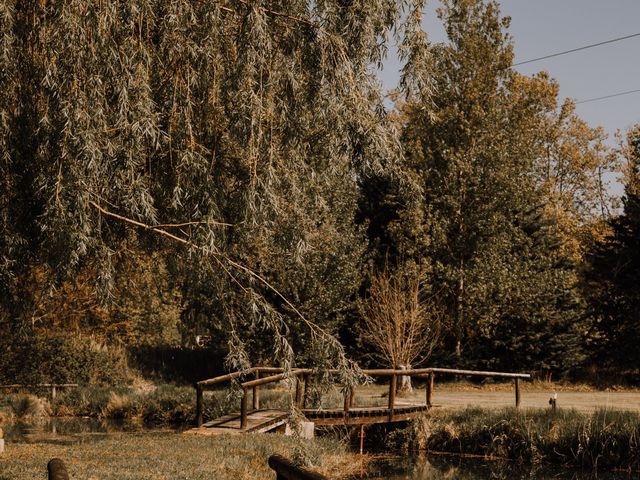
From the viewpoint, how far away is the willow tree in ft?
25.2

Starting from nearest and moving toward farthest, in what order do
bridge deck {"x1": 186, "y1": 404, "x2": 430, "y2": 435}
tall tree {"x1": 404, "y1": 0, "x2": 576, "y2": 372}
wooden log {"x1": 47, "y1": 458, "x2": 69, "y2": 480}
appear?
1. wooden log {"x1": 47, "y1": 458, "x2": 69, "y2": 480}
2. bridge deck {"x1": 186, "y1": 404, "x2": 430, "y2": 435}
3. tall tree {"x1": 404, "y1": 0, "x2": 576, "y2": 372}

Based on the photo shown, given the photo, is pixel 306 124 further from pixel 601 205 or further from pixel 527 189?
pixel 601 205

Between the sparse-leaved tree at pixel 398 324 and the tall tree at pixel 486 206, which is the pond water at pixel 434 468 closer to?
the sparse-leaved tree at pixel 398 324

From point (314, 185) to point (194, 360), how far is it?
2048cm

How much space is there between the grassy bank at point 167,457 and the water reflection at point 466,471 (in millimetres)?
1209

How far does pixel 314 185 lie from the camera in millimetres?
9680

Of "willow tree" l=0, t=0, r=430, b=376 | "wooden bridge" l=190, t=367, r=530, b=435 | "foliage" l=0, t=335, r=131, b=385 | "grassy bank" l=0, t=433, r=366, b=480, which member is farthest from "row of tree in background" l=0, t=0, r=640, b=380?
"foliage" l=0, t=335, r=131, b=385

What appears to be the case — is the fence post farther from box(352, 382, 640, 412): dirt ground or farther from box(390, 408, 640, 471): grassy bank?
box(352, 382, 640, 412): dirt ground

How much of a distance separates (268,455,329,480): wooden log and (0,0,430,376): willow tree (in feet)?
9.97

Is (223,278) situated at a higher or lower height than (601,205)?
lower

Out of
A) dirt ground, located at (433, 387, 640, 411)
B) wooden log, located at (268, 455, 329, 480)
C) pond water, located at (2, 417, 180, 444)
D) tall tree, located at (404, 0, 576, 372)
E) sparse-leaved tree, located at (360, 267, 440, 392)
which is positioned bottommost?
pond water, located at (2, 417, 180, 444)

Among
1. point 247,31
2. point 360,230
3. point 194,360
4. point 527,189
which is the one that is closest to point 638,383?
point 527,189

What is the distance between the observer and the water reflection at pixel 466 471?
1380 centimetres

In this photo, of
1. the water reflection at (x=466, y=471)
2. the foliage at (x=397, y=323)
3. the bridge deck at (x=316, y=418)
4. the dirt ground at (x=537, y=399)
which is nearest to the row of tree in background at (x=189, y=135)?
the bridge deck at (x=316, y=418)
